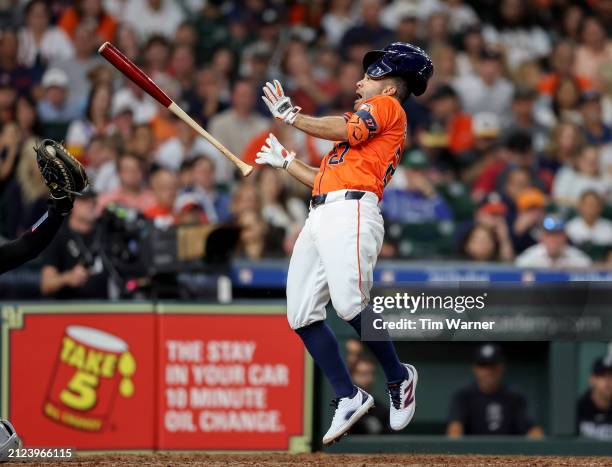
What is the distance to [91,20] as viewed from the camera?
524 inches

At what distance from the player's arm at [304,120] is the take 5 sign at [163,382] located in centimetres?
235

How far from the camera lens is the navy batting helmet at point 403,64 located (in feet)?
22.6

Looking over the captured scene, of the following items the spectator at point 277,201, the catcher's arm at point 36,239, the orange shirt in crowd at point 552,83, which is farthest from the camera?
the orange shirt in crowd at point 552,83

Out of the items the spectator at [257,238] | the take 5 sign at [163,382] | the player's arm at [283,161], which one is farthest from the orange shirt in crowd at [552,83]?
the player's arm at [283,161]

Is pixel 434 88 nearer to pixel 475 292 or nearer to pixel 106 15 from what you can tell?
pixel 106 15

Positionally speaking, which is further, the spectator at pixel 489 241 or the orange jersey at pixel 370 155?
the spectator at pixel 489 241

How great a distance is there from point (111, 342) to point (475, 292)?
2.53 meters

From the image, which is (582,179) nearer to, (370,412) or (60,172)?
(370,412)

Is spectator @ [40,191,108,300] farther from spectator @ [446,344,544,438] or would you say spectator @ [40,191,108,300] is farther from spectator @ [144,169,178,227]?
spectator @ [446,344,544,438]

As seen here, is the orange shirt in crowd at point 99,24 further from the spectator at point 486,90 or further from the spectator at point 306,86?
the spectator at point 486,90

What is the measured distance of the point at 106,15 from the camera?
44.1 ft

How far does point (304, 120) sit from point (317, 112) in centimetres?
615

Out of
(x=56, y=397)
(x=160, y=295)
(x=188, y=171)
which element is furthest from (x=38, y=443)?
(x=188, y=171)

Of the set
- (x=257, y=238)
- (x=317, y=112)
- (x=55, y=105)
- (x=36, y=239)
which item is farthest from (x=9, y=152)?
(x=36, y=239)
